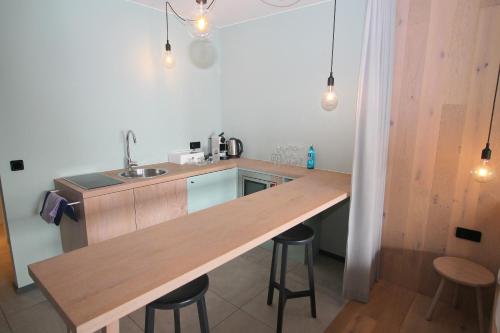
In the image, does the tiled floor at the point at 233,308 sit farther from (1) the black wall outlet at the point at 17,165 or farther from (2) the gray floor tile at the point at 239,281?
(1) the black wall outlet at the point at 17,165

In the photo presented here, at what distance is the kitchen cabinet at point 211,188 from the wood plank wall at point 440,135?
1607 mm

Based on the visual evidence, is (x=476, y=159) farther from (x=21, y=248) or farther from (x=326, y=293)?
(x=21, y=248)

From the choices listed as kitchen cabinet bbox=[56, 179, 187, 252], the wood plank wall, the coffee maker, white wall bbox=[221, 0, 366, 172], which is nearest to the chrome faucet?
kitchen cabinet bbox=[56, 179, 187, 252]

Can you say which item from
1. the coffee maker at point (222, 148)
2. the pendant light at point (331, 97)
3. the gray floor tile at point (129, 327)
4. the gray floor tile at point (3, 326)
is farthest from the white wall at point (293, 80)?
the gray floor tile at point (3, 326)

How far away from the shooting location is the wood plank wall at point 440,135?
1868 millimetres

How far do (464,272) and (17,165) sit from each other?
332 cm

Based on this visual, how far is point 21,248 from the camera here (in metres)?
2.32

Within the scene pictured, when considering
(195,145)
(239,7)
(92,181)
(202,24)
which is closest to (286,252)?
(202,24)

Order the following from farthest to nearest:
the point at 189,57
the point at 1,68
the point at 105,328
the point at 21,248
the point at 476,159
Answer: the point at 189,57
the point at 21,248
the point at 1,68
the point at 476,159
the point at 105,328

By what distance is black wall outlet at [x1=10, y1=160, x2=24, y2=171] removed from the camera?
219 centimetres

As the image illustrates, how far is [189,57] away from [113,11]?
0.88 metres

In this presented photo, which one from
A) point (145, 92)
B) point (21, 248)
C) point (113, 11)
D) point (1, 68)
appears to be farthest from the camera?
point (145, 92)

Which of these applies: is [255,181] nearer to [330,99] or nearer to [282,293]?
[330,99]

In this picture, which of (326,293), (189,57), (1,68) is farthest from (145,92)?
(326,293)
